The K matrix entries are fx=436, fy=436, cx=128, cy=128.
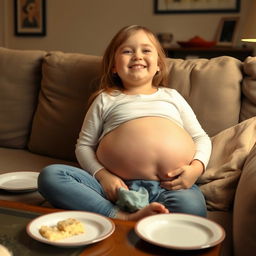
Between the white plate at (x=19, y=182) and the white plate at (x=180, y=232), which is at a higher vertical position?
the white plate at (x=180, y=232)

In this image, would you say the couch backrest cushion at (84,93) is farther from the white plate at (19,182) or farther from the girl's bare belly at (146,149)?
the white plate at (19,182)

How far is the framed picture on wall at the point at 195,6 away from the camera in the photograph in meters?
3.73

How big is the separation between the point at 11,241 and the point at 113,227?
0.23 m

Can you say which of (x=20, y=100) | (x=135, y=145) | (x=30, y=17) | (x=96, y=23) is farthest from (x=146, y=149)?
(x=30, y=17)

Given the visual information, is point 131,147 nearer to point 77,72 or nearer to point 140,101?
point 140,101

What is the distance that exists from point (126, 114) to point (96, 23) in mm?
2793

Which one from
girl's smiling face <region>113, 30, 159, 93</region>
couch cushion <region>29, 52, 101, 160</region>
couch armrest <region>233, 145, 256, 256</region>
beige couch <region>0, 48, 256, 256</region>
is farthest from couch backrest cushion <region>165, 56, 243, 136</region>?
couch armrest <region>233, 145, 256, 256</region>

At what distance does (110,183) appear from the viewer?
1422mm

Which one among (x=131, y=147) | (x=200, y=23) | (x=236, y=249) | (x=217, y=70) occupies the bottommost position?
(x=236, y=249)

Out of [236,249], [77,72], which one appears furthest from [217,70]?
[236,249]

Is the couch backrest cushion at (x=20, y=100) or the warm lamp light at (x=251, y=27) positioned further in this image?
the couch backrest cushion at (x=20, y=100)

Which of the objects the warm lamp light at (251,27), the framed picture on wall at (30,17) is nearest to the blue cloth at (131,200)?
the warm lamp light at (251,27)

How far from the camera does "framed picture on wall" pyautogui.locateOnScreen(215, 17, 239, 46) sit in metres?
3.70

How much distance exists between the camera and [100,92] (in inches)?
64.7
